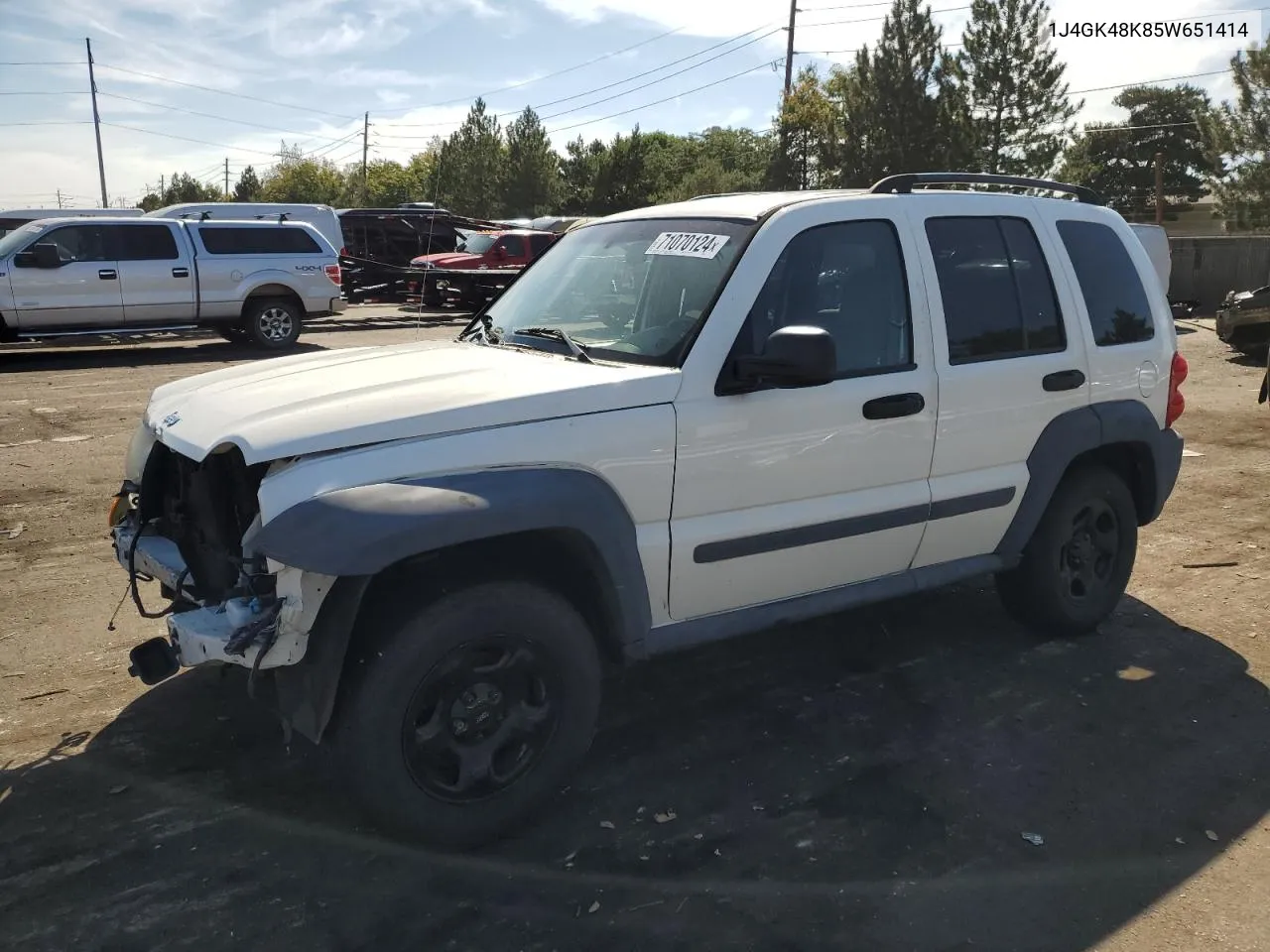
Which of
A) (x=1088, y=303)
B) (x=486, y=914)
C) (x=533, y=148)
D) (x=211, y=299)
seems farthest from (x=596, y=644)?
(x=533, y=148)

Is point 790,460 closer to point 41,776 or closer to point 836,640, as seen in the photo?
point 836,640

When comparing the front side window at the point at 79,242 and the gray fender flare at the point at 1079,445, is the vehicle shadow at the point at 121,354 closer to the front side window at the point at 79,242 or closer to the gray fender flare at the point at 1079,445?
the front side window at the point at 79,242

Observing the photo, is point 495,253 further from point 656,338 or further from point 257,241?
point 656,338

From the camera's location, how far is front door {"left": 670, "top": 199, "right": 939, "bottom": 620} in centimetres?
349

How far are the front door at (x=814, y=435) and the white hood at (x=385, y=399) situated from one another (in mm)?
305

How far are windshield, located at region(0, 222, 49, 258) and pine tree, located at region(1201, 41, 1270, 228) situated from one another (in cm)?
3243

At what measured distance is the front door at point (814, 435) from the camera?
11.5ft

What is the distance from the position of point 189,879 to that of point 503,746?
3.09ft

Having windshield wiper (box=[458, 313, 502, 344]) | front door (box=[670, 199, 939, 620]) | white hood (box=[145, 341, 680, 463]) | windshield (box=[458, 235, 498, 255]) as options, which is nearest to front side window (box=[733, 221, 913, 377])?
front door (box=[670, 199, 939, 620])

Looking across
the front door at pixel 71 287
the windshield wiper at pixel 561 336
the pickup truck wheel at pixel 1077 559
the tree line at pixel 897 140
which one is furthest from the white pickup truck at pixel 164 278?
the tree line at pixel 897 140

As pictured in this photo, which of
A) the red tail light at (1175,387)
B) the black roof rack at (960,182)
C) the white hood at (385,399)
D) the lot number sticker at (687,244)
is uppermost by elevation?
the black roof rack at (960,182)

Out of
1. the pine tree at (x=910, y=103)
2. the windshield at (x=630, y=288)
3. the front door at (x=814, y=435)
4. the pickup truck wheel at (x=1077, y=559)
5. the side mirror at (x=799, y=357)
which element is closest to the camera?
the side mirror at (x=799, y=357)

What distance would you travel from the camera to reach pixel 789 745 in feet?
12.7

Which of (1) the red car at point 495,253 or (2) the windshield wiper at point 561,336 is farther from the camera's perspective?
(1) the red car at point 495,253
